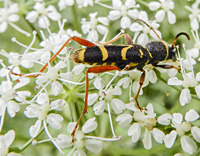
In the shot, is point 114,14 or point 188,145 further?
point 114,14

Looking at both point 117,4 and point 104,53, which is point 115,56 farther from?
point 117,4

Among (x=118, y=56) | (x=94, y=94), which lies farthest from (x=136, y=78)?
(x=94, y=94)

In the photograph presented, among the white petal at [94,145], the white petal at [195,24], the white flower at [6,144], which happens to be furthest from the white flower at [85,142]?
the white petal at [195,24]

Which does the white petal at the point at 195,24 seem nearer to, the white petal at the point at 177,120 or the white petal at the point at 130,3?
the white petal at the point at 130,3

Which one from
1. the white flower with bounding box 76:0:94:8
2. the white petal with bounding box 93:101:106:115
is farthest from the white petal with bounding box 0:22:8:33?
the white petal with bounding box 93:101:106:115

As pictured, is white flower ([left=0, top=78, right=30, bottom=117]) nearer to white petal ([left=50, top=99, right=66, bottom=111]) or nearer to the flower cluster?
the flower cluster

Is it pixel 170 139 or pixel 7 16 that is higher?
pixel 7 16

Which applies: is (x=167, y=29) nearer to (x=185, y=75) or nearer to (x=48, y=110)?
(x=185, y=75)
